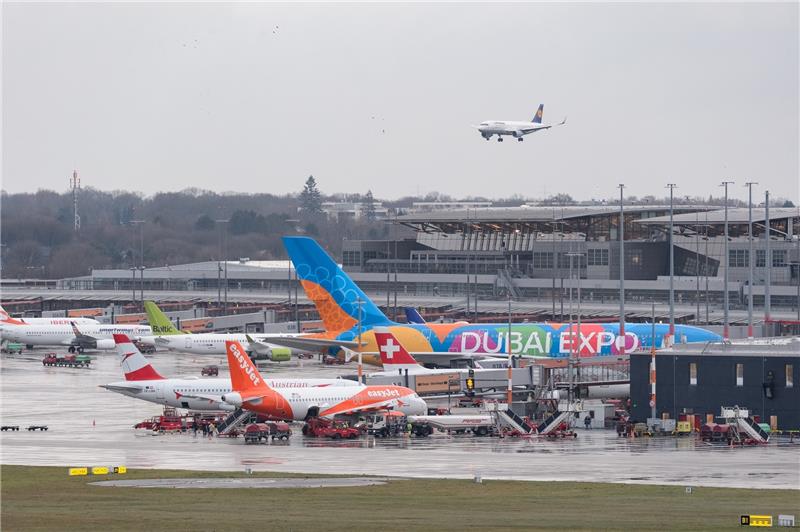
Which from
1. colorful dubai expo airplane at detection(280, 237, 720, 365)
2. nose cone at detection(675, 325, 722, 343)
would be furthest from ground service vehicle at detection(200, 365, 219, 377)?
nose cone at detection(675, 325, 722, 343)

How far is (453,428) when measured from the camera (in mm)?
80875

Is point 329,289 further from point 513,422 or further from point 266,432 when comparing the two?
point 266,432

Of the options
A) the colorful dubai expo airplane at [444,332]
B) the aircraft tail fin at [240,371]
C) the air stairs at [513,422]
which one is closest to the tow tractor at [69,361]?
the colorful dubai expo airplane at [444,332]

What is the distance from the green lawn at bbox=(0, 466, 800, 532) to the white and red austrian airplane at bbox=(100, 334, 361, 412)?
27.2 m

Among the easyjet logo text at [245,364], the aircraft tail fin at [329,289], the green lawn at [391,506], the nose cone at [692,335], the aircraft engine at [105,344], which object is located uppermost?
the aircraft tail fin at [329,289]

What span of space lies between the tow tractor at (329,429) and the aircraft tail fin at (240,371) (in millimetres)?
3457

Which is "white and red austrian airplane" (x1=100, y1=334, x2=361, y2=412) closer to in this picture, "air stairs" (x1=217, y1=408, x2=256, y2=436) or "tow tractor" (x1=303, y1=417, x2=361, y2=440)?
"air stairs" (x1=217, y1=408, x2=256, y2=436)

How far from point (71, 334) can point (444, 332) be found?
5516 cm

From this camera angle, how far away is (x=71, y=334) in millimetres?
154375

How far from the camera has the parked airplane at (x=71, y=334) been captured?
152m

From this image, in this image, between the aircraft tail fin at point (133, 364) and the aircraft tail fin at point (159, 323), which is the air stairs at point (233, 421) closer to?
the aircraft tail fin at point (133, 364)

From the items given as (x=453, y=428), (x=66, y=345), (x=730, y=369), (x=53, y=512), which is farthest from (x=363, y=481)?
(x=66, y=345)

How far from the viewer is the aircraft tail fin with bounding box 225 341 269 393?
3155 inches

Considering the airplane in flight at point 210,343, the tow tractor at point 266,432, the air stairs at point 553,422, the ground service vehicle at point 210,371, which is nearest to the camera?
the tow tractor at point 266,432
